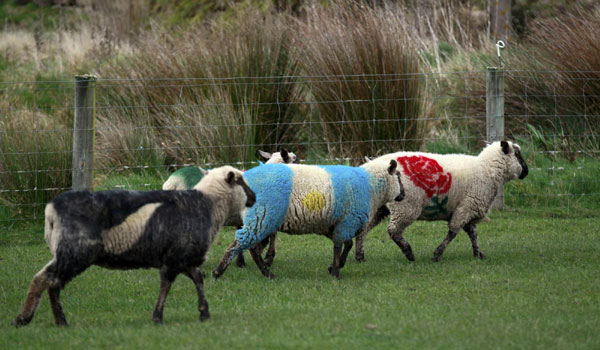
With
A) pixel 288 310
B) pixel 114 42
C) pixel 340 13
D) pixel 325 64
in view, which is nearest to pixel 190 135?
pixel 325 64

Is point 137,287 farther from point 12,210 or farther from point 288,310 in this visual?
point 12,210

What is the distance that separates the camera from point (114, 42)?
20.0m

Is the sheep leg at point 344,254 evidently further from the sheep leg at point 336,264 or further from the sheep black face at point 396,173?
the sheep black face at point 396,173

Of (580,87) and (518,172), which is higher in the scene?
(580,87)

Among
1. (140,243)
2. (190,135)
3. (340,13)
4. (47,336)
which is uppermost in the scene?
(340,13)

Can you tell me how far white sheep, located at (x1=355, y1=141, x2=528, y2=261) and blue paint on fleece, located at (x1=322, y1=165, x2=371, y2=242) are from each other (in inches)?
25.9

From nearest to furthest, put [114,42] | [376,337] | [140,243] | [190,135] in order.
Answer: [376,337]
[140,243]
[190,135]
[114,42]

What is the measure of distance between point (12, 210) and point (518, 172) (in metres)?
6.41

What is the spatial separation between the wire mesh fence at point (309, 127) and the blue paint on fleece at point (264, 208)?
3.78 metres

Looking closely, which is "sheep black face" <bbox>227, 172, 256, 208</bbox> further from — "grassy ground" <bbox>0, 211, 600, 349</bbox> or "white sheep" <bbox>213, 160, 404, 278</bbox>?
"white sheep" <bbox>213, 160, 404, 278</bbox>

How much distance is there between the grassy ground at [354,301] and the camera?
18.6 ft

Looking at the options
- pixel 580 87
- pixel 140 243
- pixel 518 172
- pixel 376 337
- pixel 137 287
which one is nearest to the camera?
pixel 376 337

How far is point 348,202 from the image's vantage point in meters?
8.16

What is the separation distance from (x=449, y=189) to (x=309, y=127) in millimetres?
4371
